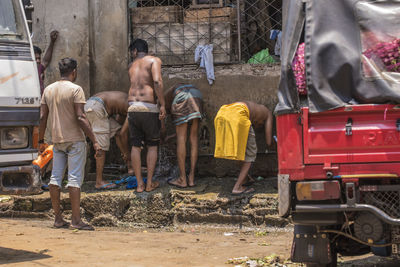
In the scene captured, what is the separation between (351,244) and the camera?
4.84 m

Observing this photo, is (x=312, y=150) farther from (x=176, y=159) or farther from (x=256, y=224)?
(x=176, y=159)

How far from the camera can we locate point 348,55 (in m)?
4.38

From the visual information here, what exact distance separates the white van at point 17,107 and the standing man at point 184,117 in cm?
326

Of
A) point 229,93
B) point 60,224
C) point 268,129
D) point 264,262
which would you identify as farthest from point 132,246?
point 229,93

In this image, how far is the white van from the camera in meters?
5.21

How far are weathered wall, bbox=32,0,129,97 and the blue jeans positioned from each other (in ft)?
7.25

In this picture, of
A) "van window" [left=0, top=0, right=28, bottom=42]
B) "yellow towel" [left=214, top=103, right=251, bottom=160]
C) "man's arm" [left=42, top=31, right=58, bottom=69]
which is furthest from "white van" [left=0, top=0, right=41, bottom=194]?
"man's arm" [left=42, top=31, right=58, bottom=69]

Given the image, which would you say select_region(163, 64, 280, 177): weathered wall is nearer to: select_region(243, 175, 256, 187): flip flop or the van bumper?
select_region(243, 175, 256, 187): flip flop

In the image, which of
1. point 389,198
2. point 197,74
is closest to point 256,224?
point 197,74

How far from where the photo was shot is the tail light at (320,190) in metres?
4.24

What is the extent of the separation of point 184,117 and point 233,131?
834 mm

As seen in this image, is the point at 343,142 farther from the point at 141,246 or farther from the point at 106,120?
the point at 106,120

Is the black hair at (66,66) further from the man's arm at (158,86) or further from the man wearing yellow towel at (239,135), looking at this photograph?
the man wearing yellow towel at (239,135)

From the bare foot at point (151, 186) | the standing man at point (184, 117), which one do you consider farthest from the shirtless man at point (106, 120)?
the standing man at point (184, 117)
